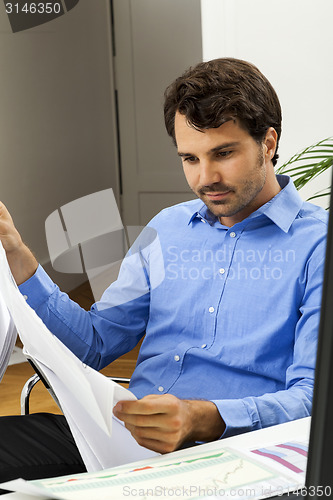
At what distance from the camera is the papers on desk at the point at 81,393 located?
707mm

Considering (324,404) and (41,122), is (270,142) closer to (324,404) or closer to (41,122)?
(324,404)

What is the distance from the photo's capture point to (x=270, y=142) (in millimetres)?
1157

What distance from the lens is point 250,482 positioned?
2.01ft

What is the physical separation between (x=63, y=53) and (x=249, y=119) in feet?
9.96

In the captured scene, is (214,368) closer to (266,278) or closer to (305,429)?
(266,278)

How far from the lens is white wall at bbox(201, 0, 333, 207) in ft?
7.34

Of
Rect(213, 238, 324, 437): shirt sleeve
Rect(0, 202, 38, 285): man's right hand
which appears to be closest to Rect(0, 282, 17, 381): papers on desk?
Rect(0, 202, 38, 285): man's right hand

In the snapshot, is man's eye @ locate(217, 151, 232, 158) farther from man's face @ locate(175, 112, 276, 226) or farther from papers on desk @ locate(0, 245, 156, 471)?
papers on desk @ locate(0, 245, 156, 471)

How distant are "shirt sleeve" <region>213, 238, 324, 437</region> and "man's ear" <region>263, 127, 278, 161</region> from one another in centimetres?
19

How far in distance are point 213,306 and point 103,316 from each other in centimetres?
22

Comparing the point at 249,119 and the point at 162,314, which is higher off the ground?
the point at 249,119

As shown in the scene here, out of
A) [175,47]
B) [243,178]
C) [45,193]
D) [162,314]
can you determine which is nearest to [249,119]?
[243,178]

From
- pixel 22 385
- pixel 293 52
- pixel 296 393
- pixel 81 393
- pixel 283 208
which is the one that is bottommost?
pixel 22 385

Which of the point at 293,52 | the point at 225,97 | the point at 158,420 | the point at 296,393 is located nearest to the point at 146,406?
the point at 158,420
